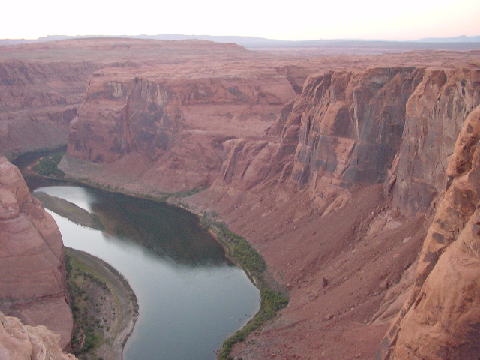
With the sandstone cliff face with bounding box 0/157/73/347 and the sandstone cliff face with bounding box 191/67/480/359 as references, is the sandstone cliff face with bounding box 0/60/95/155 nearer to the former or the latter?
the sandstone cliff face with bounding box 191/67/480/359

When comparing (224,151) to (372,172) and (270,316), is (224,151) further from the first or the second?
(270,316)

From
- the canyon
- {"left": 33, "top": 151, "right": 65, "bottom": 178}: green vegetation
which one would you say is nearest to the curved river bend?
the canyon

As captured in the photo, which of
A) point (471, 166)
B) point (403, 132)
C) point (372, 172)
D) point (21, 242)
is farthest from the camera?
point (372, 172)

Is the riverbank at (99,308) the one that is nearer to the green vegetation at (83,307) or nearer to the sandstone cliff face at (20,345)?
the green vegetation at (83,307)

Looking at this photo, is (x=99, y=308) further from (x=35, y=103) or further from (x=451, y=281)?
(x=35, y=103)

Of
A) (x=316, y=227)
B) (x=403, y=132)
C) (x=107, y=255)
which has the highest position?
(x=403, y=132)

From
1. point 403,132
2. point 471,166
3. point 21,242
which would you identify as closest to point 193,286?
point 21,242

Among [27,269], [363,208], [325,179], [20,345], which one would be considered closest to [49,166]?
[325,179]
